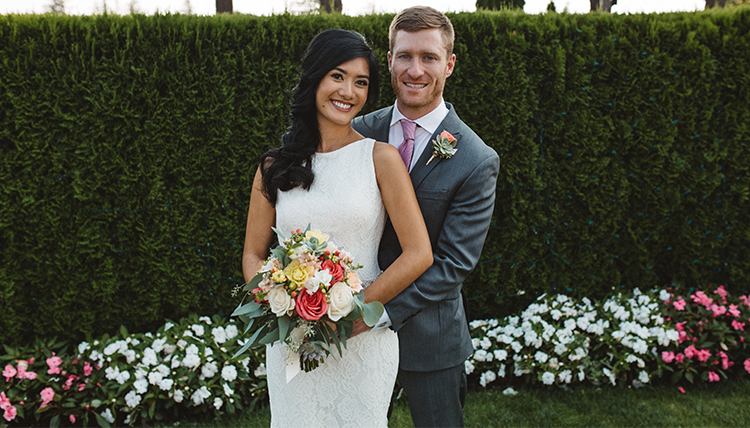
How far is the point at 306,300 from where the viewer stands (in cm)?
167

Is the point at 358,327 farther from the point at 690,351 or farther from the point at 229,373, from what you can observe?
the point at 690,351

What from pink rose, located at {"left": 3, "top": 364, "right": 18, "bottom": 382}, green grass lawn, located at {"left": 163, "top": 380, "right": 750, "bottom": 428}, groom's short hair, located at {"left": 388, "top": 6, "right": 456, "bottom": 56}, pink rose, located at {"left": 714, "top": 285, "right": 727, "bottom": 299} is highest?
groom's short hair, located at {"left": 388, "top": 6, "right": 456, "bottom": 56}

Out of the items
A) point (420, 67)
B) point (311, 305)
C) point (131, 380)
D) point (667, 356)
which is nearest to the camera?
point (311, 305)

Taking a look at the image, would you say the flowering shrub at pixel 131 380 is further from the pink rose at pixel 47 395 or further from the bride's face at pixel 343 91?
the bride's face at pixel 343 91

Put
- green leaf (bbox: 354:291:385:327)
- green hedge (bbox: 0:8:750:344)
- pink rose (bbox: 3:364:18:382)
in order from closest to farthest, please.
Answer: green leaf (bbox: 354:291:385:327) → pink rose (bbox: 3:364:18:382) → green hedge (bbox: 0:8:750:344)

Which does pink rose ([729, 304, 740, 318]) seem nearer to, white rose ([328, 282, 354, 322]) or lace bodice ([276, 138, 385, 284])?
lace bodice ([276, 138, 385, 284])

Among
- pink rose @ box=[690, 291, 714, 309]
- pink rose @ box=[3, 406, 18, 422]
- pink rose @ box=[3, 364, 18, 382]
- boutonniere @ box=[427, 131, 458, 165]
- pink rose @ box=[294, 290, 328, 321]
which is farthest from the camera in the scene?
pink rose @ box=[690, 291, 714, 309]

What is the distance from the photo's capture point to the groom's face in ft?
7.56

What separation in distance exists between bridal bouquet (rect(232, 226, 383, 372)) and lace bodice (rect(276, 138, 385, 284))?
211 mm

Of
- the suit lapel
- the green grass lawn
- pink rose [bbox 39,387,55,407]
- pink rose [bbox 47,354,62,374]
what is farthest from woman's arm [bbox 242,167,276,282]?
pink rose [bbox 47,354,62,374]

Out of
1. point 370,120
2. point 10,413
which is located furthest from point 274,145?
point 10,413

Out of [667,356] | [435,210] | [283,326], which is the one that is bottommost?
[667,356]

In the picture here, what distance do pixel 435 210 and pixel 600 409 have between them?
247 centimetres

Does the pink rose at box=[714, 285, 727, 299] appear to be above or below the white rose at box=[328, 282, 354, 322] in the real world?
below
